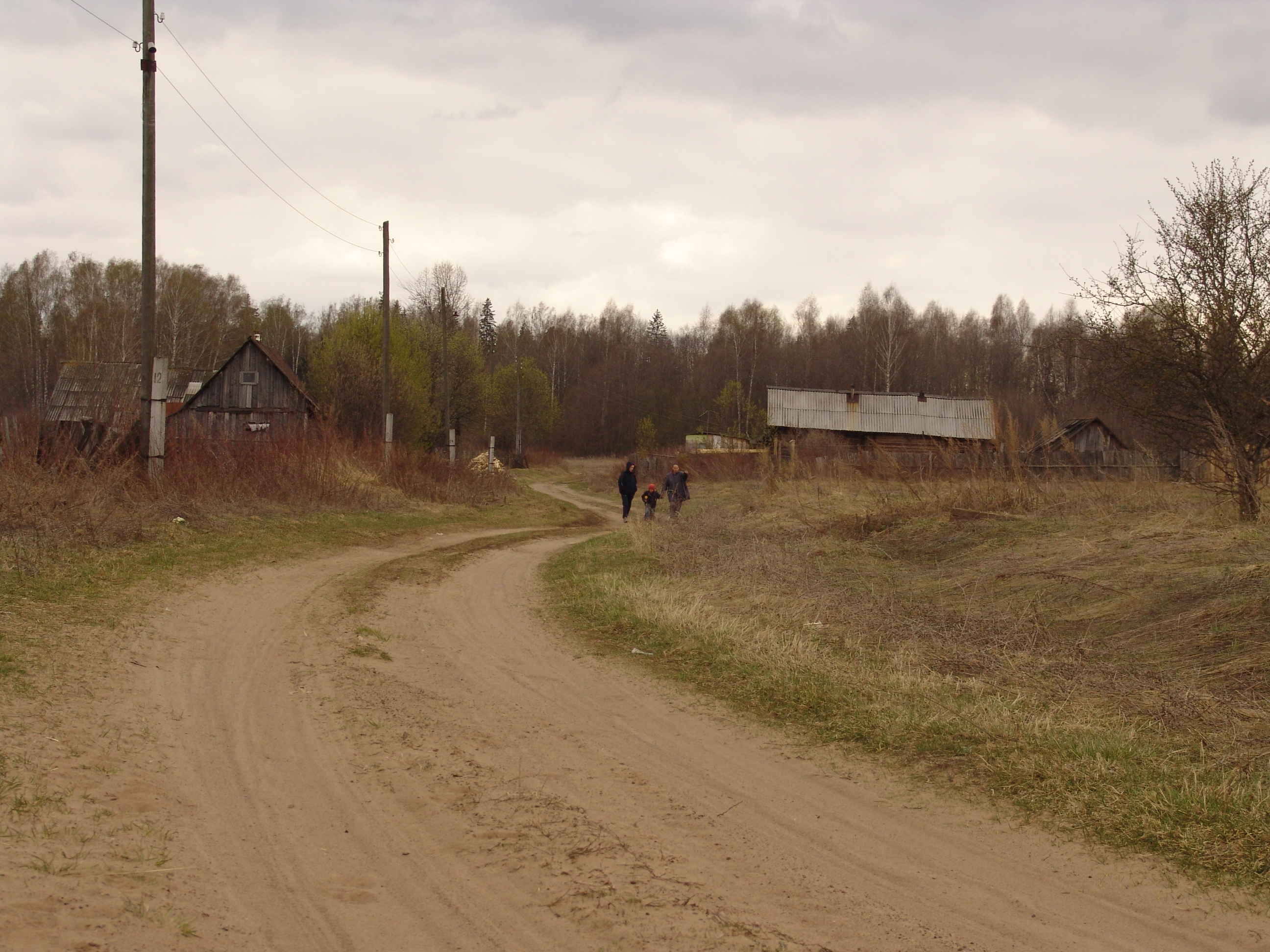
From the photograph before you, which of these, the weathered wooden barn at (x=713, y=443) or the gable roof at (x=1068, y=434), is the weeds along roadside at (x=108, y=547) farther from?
the weathered wooden barn at (x=713, y=443)

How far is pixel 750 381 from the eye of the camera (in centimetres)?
8031

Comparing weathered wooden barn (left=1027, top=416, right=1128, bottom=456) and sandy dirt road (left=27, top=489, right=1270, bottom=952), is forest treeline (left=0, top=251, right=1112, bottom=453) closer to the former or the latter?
weathered wooden barn (left=1027, top=416, right=1128, bottom=456)

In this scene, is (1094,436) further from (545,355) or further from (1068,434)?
(545,355)

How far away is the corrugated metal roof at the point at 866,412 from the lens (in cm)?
4759

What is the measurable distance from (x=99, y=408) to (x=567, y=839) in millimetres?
16033

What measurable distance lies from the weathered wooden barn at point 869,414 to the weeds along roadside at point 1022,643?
31212 mm

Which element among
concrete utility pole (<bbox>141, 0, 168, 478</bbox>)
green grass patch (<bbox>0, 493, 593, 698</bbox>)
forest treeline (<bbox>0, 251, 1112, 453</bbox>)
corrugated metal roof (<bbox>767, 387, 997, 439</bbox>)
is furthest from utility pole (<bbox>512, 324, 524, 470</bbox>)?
concrete utility pole (<bbox>141, 0, 168, 478</bbox>)

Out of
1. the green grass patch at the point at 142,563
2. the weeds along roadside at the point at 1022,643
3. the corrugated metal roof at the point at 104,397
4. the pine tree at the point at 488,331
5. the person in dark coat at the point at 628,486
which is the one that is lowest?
the weeds along roadside at the point at 1022,643

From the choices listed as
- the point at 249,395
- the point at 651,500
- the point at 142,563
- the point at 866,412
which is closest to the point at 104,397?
the point at 142,563

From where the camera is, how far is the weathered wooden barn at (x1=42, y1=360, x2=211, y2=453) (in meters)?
15.5

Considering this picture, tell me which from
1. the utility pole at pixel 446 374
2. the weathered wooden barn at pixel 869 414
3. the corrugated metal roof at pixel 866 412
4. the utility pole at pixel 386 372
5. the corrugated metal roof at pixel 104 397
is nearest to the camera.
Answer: the corrugated metal roof at pixel 104 397

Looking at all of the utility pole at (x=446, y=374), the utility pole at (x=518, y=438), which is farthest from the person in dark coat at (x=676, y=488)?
the utility pole at (x=518, y=438)

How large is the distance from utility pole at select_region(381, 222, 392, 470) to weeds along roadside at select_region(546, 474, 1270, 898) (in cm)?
1215

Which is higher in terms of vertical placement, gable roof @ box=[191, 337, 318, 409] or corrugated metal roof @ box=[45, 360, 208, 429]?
gable roof @ box=[191, 337, 318, 409]
